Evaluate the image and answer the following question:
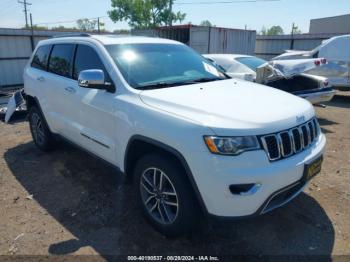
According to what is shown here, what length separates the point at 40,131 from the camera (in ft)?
17.3

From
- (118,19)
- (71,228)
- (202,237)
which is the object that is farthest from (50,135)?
(118,19)

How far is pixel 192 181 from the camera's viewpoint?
2.50 m

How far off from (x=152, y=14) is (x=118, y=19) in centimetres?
638

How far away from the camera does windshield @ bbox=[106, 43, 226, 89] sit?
3.27 meters

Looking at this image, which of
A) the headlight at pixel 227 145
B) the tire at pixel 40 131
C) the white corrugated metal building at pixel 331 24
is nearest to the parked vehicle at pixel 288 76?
the tire at pixel 40 131

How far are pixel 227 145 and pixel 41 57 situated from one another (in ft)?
13.0

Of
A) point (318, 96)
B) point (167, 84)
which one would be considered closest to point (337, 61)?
point (318, 96)

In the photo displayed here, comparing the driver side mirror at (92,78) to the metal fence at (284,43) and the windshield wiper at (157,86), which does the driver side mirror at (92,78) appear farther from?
the metal fence at (284,43)

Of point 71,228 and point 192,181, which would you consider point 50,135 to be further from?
point 192,181

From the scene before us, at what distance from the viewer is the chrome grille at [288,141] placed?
246 cm

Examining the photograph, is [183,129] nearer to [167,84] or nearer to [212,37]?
[167,84]

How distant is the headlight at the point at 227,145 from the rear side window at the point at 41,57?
11.7 ft

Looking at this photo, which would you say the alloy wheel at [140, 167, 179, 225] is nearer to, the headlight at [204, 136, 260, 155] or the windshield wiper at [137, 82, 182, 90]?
the headlight at [204, 136, 260, 155]

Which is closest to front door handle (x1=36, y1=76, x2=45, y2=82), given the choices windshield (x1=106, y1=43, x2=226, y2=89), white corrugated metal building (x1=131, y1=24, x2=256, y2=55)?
windshield (x1=106, y1=43, x2=226, y2=89)
